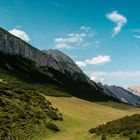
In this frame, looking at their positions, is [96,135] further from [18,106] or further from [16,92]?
[16,92]

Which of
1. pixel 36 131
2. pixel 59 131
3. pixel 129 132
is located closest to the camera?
pixel 129 132

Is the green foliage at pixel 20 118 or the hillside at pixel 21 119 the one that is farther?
the green foliage at pixel 20 118

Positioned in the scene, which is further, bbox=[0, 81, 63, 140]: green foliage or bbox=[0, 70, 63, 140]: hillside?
bbox=[0, 81, 63, 140]: green foliage

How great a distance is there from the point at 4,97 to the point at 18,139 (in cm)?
2452

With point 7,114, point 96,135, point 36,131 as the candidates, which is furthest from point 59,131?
point 96,135

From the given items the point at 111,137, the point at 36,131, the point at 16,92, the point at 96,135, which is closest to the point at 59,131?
the point at 36,131

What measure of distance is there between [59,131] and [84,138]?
38.8 ft

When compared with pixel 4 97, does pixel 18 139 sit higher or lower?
lower

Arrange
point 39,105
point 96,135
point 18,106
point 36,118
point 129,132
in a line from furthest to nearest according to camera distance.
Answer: point 39,105 → point 18,106 → point 36,118 → point 96,135 → point 129,132

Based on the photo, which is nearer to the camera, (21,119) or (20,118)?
(21,119)

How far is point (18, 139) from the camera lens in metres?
46.0

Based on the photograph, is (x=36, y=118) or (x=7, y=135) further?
(x=36, y=118)

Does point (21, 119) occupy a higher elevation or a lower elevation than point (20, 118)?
lower

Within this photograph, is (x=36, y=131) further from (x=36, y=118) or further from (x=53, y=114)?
(x=53, y=114)
